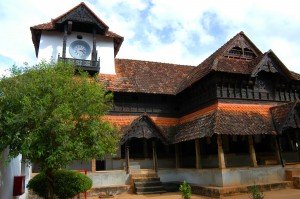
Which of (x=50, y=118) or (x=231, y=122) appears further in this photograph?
(x=231, y=122)

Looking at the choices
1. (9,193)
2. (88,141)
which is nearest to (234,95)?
(88,141)

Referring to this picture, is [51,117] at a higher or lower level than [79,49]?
lower

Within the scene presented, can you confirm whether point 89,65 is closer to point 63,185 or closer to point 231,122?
point 63,185

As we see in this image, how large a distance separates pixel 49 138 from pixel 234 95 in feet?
39.7

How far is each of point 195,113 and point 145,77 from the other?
17.1ft

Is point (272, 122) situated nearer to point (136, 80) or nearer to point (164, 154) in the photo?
point (164, 154)

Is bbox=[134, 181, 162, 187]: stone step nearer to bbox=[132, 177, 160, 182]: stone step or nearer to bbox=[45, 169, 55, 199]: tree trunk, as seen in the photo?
bbox=[132, 177, 160, 182]: stone step

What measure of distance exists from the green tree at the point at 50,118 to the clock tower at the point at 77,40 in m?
9.64

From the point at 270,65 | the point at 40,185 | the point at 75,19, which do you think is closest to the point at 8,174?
the point at 40,185

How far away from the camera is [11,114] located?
29.6 feet

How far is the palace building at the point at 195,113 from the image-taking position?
16.4m

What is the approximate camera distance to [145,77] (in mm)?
22297

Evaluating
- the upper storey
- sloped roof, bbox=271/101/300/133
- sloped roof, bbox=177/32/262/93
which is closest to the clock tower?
the upper storey

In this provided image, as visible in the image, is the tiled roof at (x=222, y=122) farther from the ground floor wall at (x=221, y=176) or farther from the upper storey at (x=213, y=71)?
the ground floor wall at (x=221, y=176)
